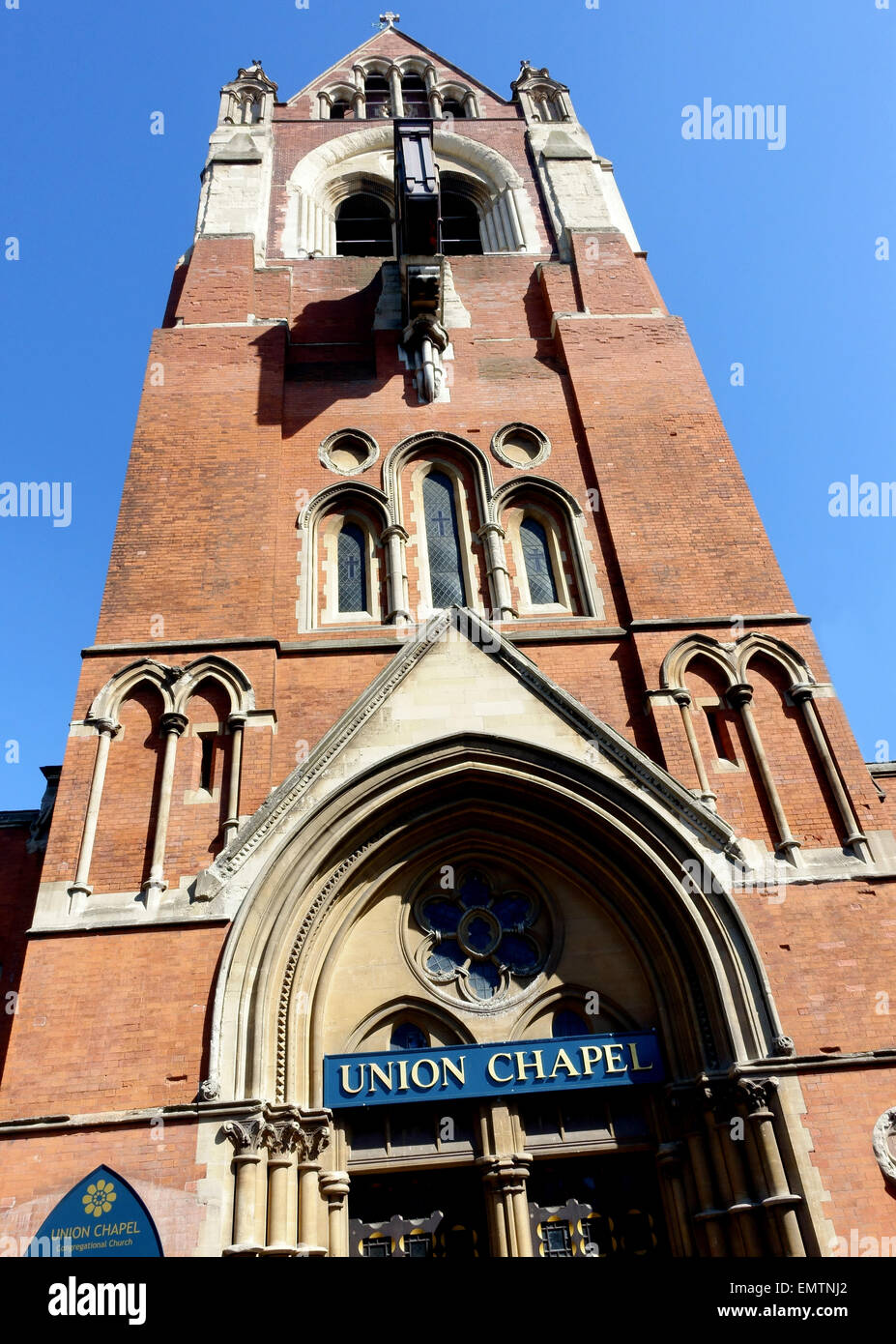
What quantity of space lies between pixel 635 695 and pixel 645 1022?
139 inches

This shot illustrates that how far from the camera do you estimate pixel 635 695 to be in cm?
1130

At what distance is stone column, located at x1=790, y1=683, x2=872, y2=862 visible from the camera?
386 inches

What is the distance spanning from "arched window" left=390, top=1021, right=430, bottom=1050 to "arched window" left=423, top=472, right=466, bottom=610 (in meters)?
5.02

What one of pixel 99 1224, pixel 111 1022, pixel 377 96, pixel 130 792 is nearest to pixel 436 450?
pixel 130 792

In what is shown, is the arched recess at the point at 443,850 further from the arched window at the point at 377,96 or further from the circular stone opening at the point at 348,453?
the arched window at the point at 377,96

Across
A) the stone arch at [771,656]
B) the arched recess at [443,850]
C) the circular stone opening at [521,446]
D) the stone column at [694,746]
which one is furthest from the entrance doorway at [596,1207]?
the circular stone opening at [521,446]

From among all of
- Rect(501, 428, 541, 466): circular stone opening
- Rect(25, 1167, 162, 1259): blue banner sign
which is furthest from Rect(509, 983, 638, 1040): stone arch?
Rect(501, 428, 541, 466): circular stone opening

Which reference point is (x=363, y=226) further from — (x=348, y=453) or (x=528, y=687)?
(x=528, y=687)

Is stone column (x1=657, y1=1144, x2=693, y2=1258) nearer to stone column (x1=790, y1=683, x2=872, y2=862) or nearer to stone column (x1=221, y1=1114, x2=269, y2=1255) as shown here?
stone column (x1=790, y1=683, x2=872, y2=862)

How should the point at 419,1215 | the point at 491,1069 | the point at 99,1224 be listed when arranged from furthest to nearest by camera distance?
1. the point at 491,1069
2. the point at 419,1215
3. the point at 99,1224

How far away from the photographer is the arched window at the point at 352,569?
12672mm

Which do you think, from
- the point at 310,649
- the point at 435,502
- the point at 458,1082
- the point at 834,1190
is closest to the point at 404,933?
the point at 458,1082

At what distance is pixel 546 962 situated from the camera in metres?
10.0

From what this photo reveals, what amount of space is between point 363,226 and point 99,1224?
1835cm
